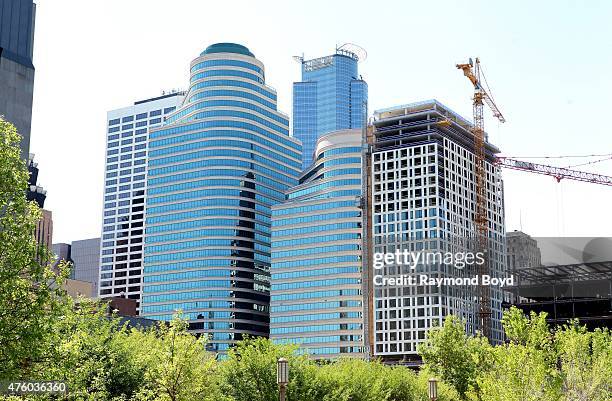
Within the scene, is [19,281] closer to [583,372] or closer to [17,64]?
[583,372]

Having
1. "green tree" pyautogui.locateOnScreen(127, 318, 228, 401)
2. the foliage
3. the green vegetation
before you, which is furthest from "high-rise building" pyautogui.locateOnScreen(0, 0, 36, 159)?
"green tree" pyautogui.locateOnScreen(127, 318, 228, 401)

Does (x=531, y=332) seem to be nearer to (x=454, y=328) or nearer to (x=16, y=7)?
(x=454, y=328)

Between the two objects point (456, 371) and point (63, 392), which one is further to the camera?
point (456, 371)

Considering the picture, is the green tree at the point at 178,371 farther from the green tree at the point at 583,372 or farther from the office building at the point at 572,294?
the office building at the point at 572,294

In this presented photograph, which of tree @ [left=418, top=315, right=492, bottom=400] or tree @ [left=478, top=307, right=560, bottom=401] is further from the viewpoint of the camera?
tree @ [left=418, top=315, right=492, bottom=400]

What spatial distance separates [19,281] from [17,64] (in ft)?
372

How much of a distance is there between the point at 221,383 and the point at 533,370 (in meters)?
29.3

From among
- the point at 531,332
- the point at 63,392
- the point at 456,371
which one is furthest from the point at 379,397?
the point at 63,392

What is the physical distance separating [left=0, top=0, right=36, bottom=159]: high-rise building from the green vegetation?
63.3 metres

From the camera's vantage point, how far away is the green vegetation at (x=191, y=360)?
106 feet

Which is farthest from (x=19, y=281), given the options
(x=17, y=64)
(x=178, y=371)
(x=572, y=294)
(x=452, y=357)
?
(x=572, y=294)

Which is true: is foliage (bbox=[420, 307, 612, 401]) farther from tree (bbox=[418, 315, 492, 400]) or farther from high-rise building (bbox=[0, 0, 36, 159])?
high-rise building (bbox=[0, 0, 36, 159])

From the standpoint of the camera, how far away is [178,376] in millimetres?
51938

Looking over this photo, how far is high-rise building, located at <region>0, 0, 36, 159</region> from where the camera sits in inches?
5172
